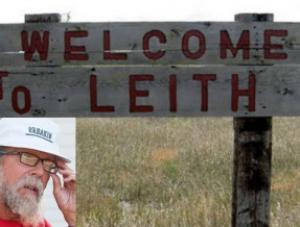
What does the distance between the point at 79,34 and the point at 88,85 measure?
12.5 inches

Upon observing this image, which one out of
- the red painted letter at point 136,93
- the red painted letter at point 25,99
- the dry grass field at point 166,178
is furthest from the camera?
the dry grass field at point 166,178

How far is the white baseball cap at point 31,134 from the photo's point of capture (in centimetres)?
564

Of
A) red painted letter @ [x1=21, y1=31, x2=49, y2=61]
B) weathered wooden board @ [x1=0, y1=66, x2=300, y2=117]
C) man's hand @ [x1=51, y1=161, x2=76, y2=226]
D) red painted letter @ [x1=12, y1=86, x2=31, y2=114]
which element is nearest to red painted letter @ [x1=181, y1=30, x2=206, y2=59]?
weathered wooden board @ [x1=0, y1=66, x2=300, y2=117]

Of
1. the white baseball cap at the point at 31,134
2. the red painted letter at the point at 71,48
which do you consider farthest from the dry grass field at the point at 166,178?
the red painted letter at the point at 71,48

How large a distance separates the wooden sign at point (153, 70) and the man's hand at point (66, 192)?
0.85m

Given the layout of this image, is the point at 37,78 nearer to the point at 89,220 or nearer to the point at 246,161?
the point at 246,161

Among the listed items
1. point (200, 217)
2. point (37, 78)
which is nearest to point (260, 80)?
point (37, 78)

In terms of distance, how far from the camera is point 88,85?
193 inches

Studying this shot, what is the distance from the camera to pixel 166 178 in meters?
11.4

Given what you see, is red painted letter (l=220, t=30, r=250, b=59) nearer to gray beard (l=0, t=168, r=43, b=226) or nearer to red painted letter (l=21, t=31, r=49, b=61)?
red painted letter (l=21, t=31, r=49, b=61)

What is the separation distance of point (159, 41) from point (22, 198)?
5.37ft

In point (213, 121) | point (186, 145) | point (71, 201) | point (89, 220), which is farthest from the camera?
point (213, 121)

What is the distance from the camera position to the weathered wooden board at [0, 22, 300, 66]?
16.0ft

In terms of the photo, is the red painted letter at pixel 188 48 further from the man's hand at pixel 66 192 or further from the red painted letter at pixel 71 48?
the man's hand at pixel 66 192
